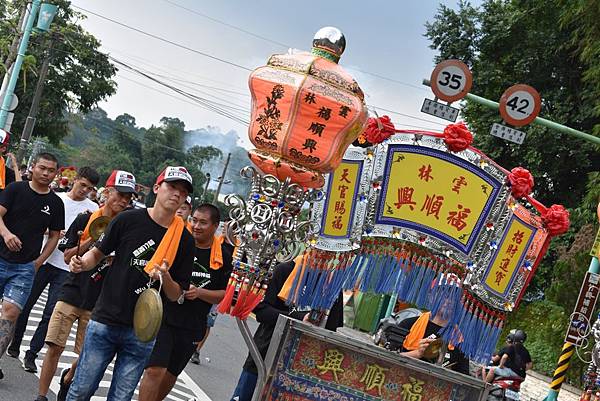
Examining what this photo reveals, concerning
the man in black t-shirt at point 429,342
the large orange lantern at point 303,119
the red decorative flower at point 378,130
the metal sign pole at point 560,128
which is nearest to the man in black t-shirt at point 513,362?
the metal sign pole at point 560,128

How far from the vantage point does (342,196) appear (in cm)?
588

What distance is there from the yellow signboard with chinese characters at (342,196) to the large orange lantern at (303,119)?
0.96 ft

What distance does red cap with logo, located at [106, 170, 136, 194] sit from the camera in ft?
23.7

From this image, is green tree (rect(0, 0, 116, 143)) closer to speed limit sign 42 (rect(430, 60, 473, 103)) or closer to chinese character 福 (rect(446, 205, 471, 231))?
speed limit sign 42 (rect(430, 60, 473, 103))

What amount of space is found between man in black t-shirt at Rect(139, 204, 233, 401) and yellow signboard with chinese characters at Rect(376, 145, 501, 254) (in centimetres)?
182

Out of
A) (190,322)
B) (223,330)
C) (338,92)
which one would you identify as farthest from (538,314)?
(338,92)

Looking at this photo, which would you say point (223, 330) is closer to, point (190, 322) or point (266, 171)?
point (190, 322)

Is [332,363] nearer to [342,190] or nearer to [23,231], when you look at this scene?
[342,190]

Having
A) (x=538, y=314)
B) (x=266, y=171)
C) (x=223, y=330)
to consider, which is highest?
(x=266, y=171)

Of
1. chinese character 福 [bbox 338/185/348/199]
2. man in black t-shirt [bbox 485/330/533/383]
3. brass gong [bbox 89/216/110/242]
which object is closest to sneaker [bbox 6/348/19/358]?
brass gong [bbox 89/216/110/242]

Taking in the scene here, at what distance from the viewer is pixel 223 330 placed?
56.2 feet

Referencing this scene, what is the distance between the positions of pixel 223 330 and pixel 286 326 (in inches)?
464

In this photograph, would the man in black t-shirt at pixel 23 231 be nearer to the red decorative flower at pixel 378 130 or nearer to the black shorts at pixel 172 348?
the black shorts at pixel 172 348

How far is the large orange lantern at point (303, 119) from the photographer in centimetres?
543
